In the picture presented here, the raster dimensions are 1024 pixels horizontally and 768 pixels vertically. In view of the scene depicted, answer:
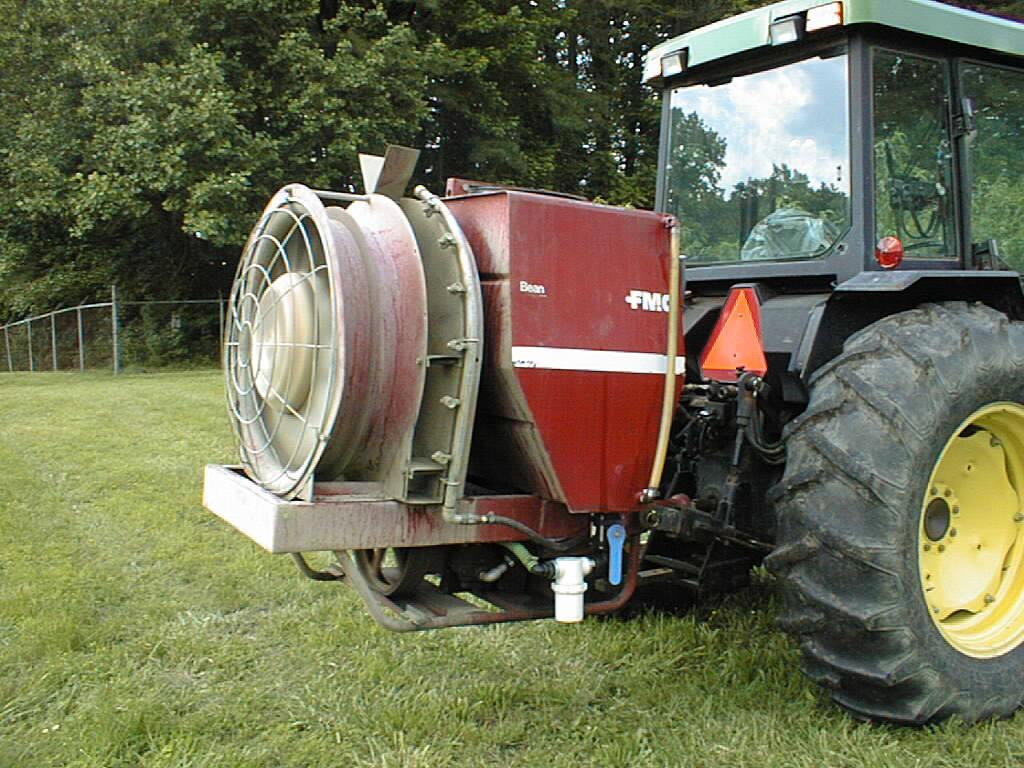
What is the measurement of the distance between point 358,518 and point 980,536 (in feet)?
6.99

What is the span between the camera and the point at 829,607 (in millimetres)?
2924

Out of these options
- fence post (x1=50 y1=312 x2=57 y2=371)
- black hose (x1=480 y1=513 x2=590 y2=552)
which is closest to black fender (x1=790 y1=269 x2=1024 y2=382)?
black hose (x1=480 y1=513 x2=590 y2=552)

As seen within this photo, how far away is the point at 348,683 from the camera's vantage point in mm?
3584

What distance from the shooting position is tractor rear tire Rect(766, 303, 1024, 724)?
2910 millimetres

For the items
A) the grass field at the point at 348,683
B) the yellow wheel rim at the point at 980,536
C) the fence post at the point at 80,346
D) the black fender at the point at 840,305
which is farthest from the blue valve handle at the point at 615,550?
the fence post at the point at 80,346

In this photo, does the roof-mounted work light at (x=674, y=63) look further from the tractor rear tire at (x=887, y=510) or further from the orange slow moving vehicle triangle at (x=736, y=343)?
the tractor rear tire at (x=887, y=510)

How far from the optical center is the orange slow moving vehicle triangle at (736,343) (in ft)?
10.6

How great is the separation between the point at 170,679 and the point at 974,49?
369cm

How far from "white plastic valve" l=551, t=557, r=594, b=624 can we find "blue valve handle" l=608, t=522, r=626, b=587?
0.17 m

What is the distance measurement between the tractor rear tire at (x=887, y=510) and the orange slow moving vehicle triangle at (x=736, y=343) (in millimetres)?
230

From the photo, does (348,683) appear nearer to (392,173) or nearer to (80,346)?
(392,173)

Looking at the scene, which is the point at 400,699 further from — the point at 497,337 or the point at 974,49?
the point at 974,49

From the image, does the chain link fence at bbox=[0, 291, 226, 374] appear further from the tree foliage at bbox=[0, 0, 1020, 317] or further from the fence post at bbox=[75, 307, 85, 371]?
the tree foliage at bbox=[0, 0, 1020, 317]

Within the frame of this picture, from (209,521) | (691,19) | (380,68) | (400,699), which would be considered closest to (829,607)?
(400,699)
